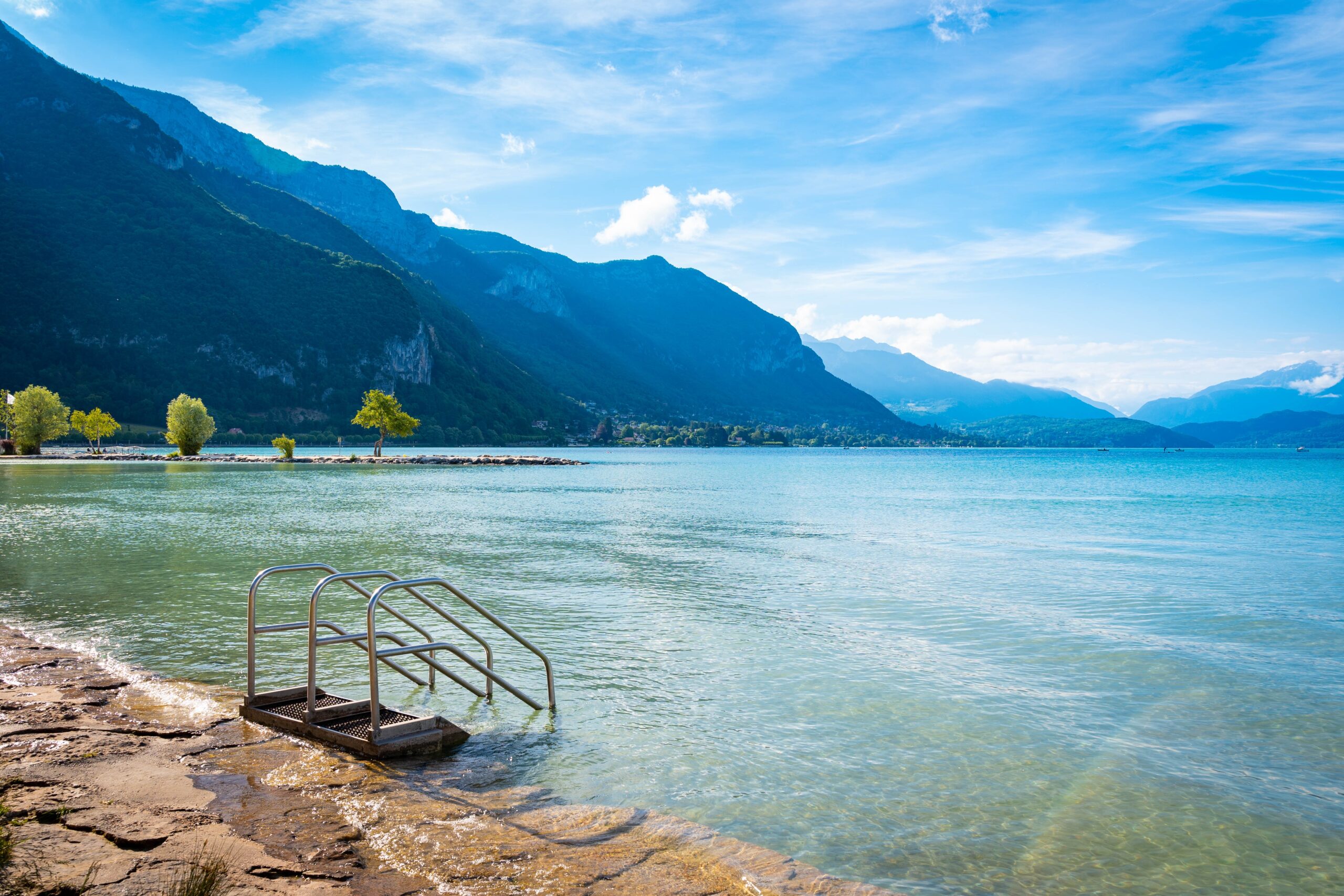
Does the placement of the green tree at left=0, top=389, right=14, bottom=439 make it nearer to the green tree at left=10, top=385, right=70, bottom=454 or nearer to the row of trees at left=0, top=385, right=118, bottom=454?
the row of trees at left=0, top=385, right=118, bottom=454

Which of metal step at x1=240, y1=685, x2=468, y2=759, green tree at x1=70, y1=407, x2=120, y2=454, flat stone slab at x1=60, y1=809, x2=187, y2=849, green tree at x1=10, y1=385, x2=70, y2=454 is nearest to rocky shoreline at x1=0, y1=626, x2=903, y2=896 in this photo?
flat stone slab at x1=60, y1=809, x2=187, y2=849

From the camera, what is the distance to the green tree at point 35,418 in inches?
3472

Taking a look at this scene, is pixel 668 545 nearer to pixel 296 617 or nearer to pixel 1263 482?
pixel 296 617

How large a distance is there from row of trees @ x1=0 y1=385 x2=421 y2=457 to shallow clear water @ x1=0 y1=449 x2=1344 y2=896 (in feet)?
210

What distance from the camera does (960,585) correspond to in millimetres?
20766

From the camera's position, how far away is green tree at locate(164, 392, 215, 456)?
307 ft

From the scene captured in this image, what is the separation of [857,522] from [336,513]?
24929mm

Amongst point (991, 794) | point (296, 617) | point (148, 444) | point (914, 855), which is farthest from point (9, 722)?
point (148, 444)

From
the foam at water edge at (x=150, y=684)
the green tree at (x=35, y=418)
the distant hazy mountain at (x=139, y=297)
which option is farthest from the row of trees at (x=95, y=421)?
the foam at water edge at (x=150, y=684)

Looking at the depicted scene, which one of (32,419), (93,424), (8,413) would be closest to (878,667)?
(32,419)

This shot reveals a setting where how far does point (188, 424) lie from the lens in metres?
94.4

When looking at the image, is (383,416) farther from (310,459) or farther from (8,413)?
(8,413)

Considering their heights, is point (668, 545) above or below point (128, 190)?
below

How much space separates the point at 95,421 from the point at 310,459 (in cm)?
2479
